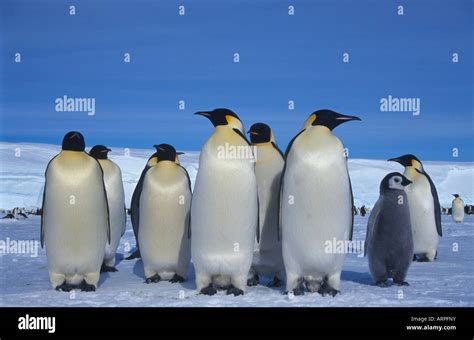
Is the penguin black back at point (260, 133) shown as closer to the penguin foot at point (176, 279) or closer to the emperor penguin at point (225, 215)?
the emperor penguin at point (225, 215)

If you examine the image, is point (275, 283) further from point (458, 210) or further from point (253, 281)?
point (458, 210)

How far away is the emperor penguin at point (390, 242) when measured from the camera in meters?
5.82

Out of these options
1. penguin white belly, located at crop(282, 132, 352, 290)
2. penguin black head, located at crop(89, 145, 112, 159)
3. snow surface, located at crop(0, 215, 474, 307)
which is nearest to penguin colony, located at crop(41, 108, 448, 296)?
penguin white belly, located at crop(282, 132, 352, 290)

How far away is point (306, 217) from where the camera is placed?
5238 millimetres

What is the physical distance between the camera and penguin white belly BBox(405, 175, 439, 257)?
328 inches

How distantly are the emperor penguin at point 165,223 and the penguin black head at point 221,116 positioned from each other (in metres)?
0.82

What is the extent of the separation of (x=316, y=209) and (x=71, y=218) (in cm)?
207

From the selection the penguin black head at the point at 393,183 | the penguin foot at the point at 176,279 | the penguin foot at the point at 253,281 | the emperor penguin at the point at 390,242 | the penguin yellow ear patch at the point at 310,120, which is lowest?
the penguin foot at the point at 176,279

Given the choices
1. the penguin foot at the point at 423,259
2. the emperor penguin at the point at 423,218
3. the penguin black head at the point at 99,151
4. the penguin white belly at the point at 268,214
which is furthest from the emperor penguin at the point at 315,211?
the penguin foot at the point at 423,259

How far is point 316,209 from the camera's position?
5227 mm
